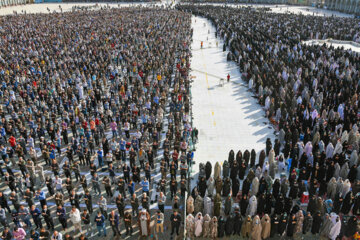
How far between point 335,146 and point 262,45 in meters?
21.0

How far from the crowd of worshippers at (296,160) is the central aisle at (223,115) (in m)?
0.87


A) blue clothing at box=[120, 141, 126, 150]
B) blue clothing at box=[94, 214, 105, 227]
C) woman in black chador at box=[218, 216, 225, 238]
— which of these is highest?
blue clothing at box=[120, 141, 126, 150]

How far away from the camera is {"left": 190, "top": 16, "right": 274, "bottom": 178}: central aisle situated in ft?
51.5

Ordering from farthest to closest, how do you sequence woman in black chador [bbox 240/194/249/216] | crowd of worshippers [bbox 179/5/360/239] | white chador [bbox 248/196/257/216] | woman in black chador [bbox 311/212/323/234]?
woman in black chador [bbox 240/194/249/216] → white chador [bbox 248/196/257/216] → crowd of worshippers [bbox 179/5/360/239] → woman in black chador [bbox 311/212/323/234]

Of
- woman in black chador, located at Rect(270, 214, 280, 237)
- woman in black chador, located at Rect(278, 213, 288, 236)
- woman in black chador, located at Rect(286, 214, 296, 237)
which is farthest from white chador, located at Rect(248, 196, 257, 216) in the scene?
woman in black chador, located at Rect(286, 214, 296, 237)

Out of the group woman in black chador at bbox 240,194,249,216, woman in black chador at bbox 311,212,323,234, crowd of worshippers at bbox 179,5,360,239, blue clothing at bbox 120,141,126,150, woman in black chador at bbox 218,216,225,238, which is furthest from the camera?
blue clothing at bbox 120,141,126,150

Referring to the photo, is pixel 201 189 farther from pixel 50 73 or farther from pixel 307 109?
pixel 50 73

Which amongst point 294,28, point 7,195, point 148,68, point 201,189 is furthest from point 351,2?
point 7,195

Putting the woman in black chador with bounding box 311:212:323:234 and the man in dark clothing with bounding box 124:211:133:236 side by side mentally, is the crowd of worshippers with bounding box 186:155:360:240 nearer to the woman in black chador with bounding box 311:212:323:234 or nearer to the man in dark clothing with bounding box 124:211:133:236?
the woman in black chador with bounding box 311:212:323:234

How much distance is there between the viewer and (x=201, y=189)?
1148 cm

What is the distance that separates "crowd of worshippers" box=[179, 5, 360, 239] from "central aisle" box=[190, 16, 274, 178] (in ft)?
2.86

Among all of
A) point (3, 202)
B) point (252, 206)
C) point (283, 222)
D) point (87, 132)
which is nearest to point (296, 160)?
point (252, 206)

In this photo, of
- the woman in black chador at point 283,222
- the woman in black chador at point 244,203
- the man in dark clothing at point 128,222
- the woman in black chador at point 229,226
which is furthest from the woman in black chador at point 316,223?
the man in dark clothing at point 128,222

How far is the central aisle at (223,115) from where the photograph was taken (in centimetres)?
1570
